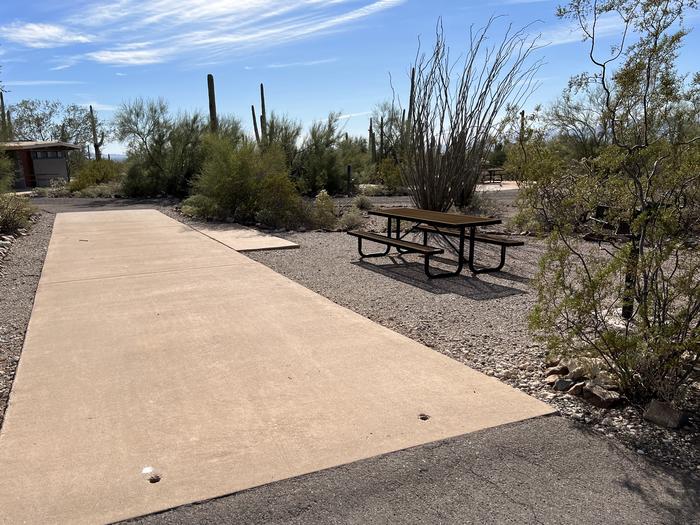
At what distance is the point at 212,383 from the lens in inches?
168

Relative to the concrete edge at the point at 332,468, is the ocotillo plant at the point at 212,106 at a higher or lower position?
higher

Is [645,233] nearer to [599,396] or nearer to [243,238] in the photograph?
[599,396]

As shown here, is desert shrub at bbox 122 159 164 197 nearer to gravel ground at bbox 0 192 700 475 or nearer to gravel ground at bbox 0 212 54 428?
gravel ground at bbox 0 212 54 428

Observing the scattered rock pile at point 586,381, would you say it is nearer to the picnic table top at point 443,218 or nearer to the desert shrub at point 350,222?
the picnic table top at point 443,218

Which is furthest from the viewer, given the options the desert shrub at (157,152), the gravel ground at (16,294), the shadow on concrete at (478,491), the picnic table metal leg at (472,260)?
the desert shrub at (157,152)

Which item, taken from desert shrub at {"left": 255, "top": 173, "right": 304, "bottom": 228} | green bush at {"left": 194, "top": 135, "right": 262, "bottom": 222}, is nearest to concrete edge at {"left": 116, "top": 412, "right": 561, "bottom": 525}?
desert shrub at {"left": 255, "top": 173, "right": 304, "bottom": 228}

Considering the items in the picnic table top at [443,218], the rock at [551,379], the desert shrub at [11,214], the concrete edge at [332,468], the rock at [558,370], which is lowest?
the rock at [551,379]

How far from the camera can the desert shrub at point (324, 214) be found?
14484mm

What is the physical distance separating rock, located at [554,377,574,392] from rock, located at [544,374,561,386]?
0.03 meters

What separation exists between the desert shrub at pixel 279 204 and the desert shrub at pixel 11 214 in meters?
5.38

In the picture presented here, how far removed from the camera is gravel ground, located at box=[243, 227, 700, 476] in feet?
11.7

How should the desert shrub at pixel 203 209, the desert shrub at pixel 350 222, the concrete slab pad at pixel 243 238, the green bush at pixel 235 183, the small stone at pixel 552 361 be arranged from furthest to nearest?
the desert shrub at pixel 203 209 < the green bush at pixel 235 183 < the desert shrub at pixel 350 222 < the concrete slab pad at pixel 243 238 < the small stone at pixel 552 361

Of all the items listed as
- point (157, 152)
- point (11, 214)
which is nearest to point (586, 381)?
point (11, 214)

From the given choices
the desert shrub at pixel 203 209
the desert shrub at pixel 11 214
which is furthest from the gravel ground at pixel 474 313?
the desert shrub at pixel 11 214
